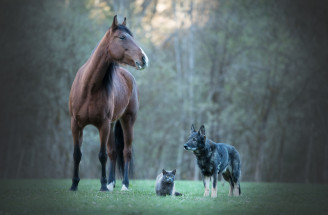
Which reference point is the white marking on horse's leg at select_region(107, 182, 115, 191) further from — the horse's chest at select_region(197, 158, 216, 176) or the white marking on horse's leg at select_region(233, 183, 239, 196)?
the white marking on horse's leg at select_region(233, 183, 239, 196)

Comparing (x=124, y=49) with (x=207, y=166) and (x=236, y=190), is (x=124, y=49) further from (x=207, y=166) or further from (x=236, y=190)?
(x=236, y=190)

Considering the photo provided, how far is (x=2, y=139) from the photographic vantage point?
24.0 metres

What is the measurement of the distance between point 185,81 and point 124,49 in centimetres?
2227

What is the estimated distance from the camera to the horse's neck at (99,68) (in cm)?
982

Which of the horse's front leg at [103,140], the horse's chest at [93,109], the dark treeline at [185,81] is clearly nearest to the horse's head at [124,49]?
the horse's chest at [93,109]

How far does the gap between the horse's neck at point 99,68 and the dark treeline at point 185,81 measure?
12.0m

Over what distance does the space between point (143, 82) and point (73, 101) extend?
20.1 meters

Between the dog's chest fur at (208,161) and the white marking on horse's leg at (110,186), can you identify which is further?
the white marking on horse's leg at (110,186)

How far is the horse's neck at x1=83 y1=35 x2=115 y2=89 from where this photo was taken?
9.82 meters

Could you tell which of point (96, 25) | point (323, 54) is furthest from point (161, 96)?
point (323, 54)

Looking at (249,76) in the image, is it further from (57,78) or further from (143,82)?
(57,78)

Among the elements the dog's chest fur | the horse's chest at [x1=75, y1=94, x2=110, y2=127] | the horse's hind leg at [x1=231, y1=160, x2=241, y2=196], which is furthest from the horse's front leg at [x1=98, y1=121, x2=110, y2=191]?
the horse's hind leg at [x1=231, y1=160, x2=241, y2=196]

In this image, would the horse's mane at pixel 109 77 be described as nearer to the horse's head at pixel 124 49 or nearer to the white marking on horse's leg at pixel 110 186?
the horse's head at pixel 124 49

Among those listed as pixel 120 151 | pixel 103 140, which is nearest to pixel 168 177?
pixel 103 140
